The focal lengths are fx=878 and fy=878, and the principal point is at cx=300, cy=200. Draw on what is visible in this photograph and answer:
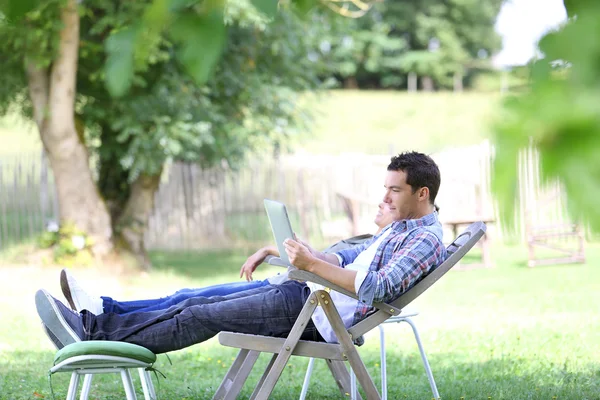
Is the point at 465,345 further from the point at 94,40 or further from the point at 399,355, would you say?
the point at 94,40

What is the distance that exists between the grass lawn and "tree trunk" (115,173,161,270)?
124 cm

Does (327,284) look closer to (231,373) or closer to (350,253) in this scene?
(350,253)

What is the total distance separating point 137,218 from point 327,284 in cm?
860

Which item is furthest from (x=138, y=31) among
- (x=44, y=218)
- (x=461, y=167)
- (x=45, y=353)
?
(x=461, y=167)

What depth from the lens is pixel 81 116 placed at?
37.2ft

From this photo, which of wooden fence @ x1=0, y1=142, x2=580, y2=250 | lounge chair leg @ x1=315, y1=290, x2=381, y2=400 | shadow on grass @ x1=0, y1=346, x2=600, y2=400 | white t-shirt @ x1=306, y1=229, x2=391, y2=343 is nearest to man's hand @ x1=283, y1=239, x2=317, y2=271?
lounge chair leg @ x1=315, y1=290, x2=381, y2=400

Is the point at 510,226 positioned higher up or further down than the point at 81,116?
further down

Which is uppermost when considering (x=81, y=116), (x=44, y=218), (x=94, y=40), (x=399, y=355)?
(x=94, y=40)

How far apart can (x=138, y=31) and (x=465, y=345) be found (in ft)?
18.0

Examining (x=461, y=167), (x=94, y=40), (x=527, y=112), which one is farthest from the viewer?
(x=461, y=167)

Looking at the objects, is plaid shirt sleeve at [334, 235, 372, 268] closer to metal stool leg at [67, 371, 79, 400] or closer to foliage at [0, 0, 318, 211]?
metal stool leg at [67, 371, 79, 400]

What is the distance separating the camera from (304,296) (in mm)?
3781

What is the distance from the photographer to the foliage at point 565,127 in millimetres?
572

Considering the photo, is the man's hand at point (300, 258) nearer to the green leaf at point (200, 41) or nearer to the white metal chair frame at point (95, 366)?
the white metal chair frame at point (95, 366)
